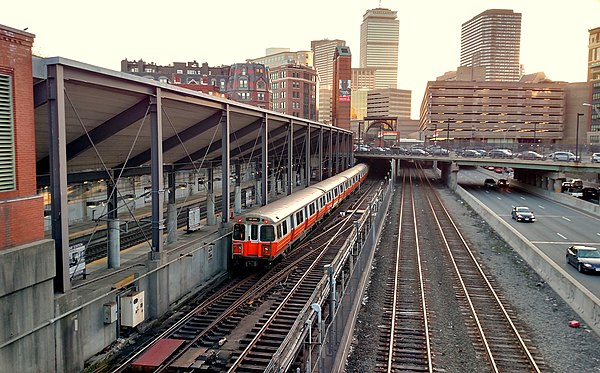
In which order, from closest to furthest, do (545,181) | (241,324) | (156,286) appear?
1. (241,324)
2. (156,286)
3. (545,181)

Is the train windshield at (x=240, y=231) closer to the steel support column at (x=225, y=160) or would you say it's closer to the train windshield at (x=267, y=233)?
the train windshield at (x=267, y=233)

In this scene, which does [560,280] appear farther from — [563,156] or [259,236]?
[563,156]

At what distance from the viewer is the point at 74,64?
12000 millimetres

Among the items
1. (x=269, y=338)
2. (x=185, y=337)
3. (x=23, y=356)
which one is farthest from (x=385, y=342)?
(x=23, y=356)

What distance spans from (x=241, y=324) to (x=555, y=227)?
28112 mm

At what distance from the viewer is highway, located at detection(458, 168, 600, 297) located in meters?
24.1

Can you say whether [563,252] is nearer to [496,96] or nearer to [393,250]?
[393,250]

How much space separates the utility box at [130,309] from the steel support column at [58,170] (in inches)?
79.8

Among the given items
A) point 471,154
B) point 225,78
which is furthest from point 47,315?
point 225,78

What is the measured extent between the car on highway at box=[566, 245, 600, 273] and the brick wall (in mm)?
21751

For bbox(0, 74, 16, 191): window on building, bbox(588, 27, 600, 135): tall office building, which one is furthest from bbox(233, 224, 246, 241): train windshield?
bbox(588, 27, 600, 135): tall office building

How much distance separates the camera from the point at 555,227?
115ft

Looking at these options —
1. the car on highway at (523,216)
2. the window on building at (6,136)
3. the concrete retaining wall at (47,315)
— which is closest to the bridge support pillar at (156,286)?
the concrete retaining wall at (47,315)

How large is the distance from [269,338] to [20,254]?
709 cm
